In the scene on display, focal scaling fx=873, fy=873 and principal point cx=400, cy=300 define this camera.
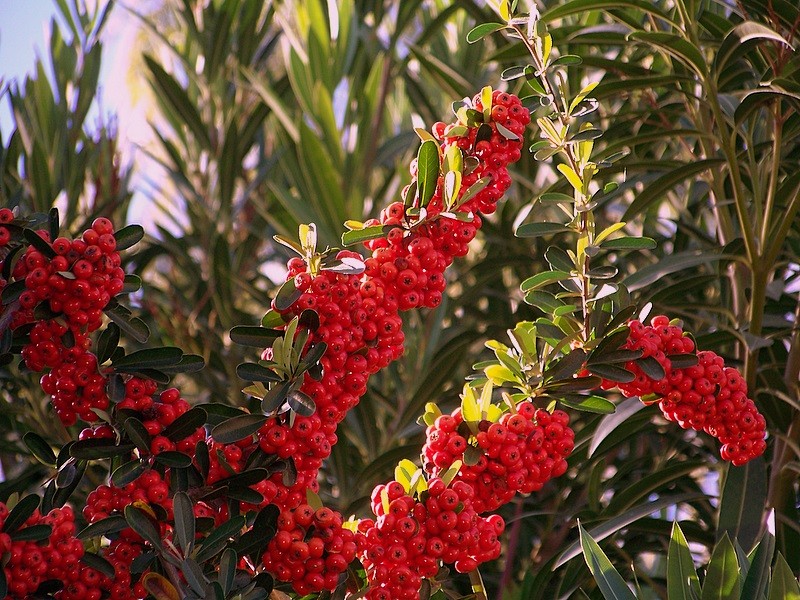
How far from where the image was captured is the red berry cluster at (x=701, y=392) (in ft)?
2.69

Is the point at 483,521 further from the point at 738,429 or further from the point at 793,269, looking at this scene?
the point at 793,269

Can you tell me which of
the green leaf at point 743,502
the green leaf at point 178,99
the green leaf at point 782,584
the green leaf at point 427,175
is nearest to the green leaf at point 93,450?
the green leaf at point 427,175

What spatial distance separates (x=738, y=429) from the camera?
851mm

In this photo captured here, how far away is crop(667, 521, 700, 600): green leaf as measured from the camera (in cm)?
82

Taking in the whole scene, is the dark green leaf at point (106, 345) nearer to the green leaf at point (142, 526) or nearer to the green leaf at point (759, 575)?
the green leaf at point (142, 526)

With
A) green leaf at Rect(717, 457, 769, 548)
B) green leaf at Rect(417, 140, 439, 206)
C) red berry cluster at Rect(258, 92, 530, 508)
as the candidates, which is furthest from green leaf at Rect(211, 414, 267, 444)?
green leaf at Rect(717, 457, 769, 548)

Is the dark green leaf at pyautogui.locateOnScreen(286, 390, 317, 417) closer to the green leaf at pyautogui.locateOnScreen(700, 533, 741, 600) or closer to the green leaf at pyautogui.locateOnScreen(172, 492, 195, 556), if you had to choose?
the green leaf at pyautogui.locateOnScreen(172, 492, 195, 556)

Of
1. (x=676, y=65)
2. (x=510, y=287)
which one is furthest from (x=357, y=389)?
(x=510, y=287)

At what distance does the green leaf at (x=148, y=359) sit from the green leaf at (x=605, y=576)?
1.29 ft

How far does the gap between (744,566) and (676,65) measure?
0.86 meters

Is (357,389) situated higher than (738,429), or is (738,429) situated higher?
(357,389)

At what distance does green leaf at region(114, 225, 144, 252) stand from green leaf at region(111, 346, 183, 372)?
0.35ft

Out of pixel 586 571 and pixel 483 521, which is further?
pixel 586 571

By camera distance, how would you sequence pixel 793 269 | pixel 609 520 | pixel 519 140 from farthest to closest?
pixel 793 269
pixel 609 520
pixel 519 140
